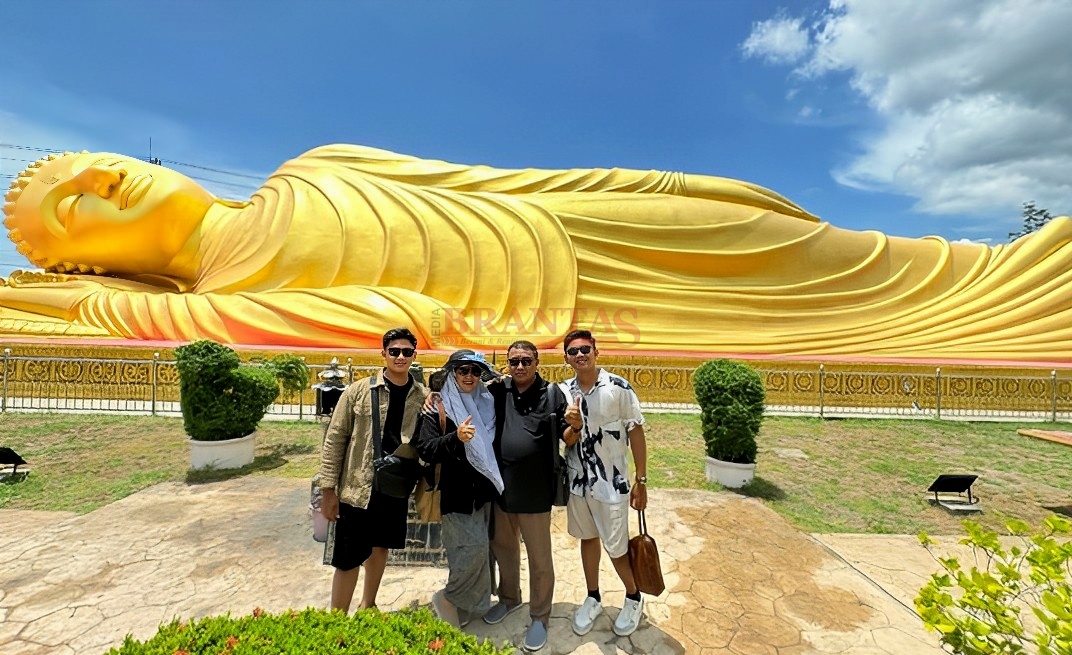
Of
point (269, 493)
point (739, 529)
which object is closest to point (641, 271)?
point (739, 529)

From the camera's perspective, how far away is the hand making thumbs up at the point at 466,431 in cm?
212

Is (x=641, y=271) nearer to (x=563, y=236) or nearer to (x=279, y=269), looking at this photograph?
(x=563, y=236)

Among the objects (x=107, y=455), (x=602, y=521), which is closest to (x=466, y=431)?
(x=602, y=521)

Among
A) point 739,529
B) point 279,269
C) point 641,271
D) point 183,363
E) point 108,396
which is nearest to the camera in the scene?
point 739,529

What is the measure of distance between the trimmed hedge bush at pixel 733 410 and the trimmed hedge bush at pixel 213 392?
182 inches

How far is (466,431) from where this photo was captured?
6.97ft

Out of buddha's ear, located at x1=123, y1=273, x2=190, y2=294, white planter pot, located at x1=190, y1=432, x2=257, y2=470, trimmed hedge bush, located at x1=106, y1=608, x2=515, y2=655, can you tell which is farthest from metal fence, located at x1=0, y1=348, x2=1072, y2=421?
trimmed hedge bush, located at x1=106, y1=608, x2=515, y2=655

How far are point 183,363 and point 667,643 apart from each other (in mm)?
4830

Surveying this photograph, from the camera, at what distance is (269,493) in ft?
14.6

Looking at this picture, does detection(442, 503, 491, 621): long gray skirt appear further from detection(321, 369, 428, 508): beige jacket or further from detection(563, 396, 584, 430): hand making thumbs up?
detection(563, 396, 584, 430): hand making thumbs up

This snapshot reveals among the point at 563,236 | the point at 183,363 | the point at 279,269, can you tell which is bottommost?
the point at 183,363

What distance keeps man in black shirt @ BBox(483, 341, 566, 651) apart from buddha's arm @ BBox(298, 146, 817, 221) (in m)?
9.20

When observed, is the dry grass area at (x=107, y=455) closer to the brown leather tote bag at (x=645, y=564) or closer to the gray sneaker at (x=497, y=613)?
the gray sneaker at (x=497, y=613)

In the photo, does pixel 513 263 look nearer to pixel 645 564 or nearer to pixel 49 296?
pixel 645 564
